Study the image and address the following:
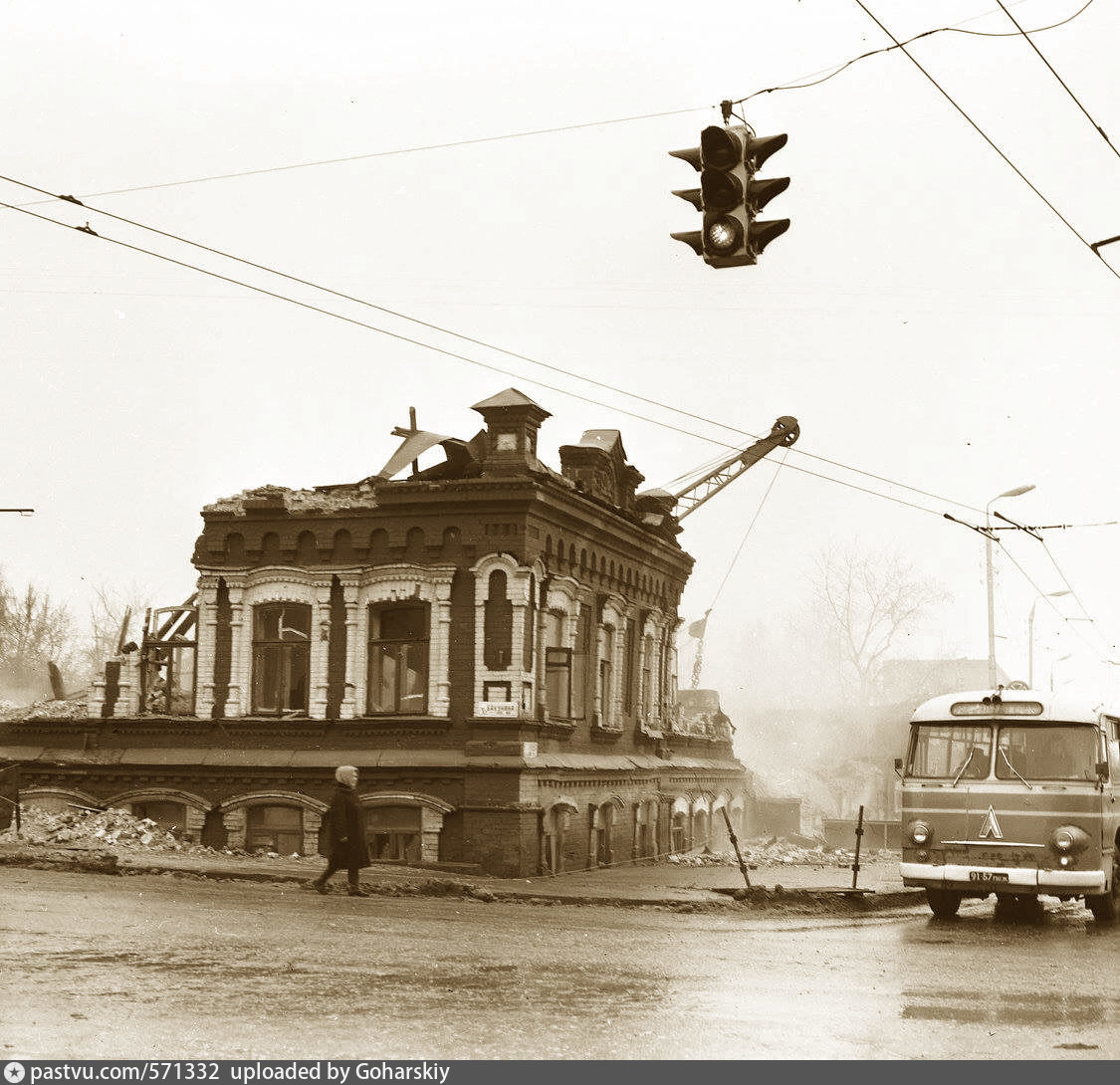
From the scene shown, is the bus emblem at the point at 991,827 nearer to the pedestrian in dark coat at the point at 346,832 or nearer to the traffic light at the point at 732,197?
the pedestrian in dark coat at the point at 346,832

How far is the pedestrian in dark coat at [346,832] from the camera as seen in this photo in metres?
20.0

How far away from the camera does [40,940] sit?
46.8 ft

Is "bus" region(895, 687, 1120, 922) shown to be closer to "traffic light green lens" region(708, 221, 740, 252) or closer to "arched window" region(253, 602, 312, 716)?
"traffic light green lens" region(708, 221, 740, 252)

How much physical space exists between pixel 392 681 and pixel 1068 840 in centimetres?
1246

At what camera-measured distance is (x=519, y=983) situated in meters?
12.0

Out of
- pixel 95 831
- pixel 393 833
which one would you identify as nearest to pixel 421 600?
pixel 393 833

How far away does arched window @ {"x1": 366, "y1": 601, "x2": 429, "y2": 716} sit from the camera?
2689cm

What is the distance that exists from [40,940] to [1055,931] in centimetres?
1149

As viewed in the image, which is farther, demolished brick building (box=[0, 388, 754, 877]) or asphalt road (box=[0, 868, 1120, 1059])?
demolished brick building (box=[0, 388, 754, 877])

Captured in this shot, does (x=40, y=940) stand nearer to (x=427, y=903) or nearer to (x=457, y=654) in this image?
(x=427, y=903)

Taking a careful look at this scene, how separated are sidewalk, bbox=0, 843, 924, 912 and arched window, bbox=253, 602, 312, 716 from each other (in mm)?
3004

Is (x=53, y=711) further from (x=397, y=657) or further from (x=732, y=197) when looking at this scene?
(x=732, y=197)

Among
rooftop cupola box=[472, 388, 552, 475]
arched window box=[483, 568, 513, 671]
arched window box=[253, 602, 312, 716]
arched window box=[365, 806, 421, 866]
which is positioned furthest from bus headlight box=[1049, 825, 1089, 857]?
arched window box=[253, 602, 312, 716]

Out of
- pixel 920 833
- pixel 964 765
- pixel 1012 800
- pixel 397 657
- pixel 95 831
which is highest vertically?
pixel 397 657
